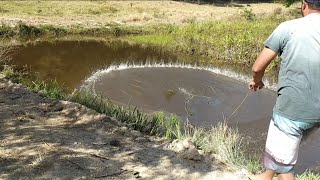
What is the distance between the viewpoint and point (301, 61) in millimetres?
2961

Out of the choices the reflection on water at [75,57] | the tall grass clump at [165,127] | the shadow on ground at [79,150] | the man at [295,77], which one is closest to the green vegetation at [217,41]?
the reflection on water at [75,57]

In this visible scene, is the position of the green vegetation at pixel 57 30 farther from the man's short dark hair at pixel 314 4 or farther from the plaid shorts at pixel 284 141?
the man's short dark hair at pixel 314 4

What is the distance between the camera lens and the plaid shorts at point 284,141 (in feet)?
10.0

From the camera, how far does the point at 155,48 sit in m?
19.0

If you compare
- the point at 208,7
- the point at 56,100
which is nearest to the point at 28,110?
the point at 56,100

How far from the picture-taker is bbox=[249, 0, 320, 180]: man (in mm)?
2943

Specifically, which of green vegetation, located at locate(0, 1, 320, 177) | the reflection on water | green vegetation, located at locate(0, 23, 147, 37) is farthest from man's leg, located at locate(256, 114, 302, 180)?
green vegetation, located at locate(0, 23, 147, 37)

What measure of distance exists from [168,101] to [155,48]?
341 inches

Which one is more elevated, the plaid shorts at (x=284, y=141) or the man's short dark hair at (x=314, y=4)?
the man's short dark hair at (x=314, y=4)

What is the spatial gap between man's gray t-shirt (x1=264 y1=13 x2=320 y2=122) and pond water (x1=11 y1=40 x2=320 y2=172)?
402cm

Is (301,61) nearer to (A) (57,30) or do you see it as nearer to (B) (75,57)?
(B) (75,57)

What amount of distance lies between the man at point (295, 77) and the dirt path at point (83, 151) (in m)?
1.52

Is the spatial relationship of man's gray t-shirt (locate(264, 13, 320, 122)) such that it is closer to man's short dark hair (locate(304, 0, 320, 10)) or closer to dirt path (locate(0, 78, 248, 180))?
man's short dark hair (locate(304, 0, 320, 10))

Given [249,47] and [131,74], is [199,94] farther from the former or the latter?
[249,47]
